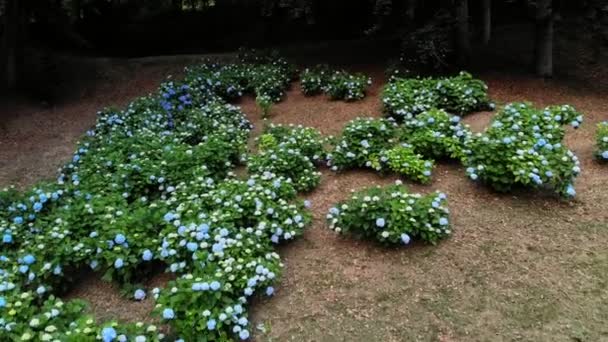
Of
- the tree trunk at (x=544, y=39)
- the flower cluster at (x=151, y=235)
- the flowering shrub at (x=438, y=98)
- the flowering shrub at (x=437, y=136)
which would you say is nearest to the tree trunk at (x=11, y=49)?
the flower cluster at (x=151, y=235)

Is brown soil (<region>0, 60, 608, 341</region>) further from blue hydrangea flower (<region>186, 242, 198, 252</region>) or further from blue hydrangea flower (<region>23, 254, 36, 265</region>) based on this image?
blue hydrangea flower (<region>186, 242, 198, 252</region>)

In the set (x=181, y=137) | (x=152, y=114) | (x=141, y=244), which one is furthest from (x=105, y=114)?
(x=141, y=244)

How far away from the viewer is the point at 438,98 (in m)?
5.77

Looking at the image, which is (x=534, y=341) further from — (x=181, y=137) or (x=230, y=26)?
(x=230, y=26)

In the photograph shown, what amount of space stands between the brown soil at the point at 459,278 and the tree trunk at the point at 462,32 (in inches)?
105

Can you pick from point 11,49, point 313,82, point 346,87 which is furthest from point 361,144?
point 11,49

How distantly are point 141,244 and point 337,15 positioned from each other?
793 cm

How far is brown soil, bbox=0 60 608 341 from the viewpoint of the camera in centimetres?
295

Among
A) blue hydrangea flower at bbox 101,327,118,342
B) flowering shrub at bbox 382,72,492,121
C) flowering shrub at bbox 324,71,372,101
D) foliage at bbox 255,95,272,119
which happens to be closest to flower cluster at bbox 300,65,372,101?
flowering shrub at bbox 324,71,372,101

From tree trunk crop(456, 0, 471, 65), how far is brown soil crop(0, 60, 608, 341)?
8.76ft

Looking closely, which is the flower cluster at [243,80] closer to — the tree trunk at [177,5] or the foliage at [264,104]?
the foliage at [264,104]

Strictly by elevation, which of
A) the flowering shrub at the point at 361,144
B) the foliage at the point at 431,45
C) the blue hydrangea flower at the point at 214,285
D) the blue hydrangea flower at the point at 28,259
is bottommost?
the blue hydrangea flower at the point at 28,259

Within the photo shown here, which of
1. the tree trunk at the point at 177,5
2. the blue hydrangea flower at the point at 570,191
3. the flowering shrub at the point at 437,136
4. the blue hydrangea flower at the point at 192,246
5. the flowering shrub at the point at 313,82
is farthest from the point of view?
the tree trunk at the point at 177,5

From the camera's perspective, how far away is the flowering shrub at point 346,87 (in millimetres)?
6759
